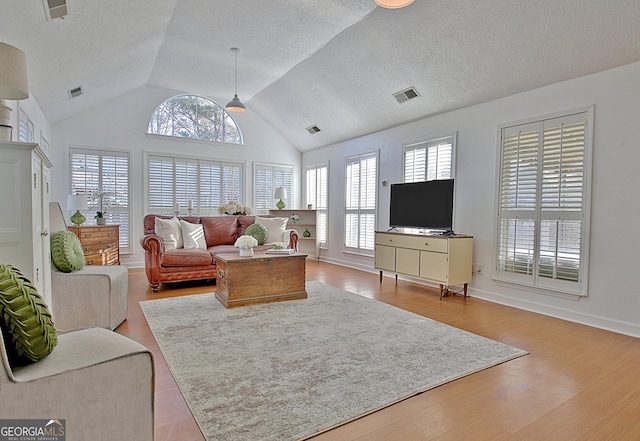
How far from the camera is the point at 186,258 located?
4.80 metres

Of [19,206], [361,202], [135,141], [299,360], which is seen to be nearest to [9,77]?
[19,206]

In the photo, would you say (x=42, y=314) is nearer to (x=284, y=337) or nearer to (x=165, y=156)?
(x=284, y=337)

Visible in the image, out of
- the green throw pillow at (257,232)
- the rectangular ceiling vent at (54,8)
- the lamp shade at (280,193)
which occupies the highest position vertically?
the rectangular ceiling vent at (54,8)

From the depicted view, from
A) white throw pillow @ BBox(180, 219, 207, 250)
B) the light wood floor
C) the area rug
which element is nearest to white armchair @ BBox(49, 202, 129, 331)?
the light wood floor

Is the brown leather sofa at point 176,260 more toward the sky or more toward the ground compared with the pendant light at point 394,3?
more toward the ground

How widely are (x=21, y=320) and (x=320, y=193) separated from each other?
6.74 metres

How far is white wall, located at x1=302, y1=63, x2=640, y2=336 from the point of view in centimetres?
325

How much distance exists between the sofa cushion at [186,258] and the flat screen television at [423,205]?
284 cm

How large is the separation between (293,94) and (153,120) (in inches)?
109

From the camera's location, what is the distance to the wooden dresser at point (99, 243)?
5129 mm

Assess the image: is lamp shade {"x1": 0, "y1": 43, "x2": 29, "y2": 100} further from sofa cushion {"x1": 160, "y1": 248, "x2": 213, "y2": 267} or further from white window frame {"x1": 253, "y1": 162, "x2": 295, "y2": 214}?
white window frame {"x1": 253, "y1": 162, "x2": 295, "y2": 214}

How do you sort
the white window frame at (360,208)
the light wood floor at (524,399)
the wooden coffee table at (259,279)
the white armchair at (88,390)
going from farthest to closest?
the white window frame at (360,208) → the wooden coffee table at (259,279) → the light wood floor at (524,399) → the white armchair at (88,390)

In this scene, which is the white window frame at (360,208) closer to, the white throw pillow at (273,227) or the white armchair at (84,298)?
the white throw pillow at (273,227)

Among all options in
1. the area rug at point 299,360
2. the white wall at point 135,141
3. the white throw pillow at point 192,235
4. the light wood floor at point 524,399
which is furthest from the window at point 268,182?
the light wood floor at point 524,399
